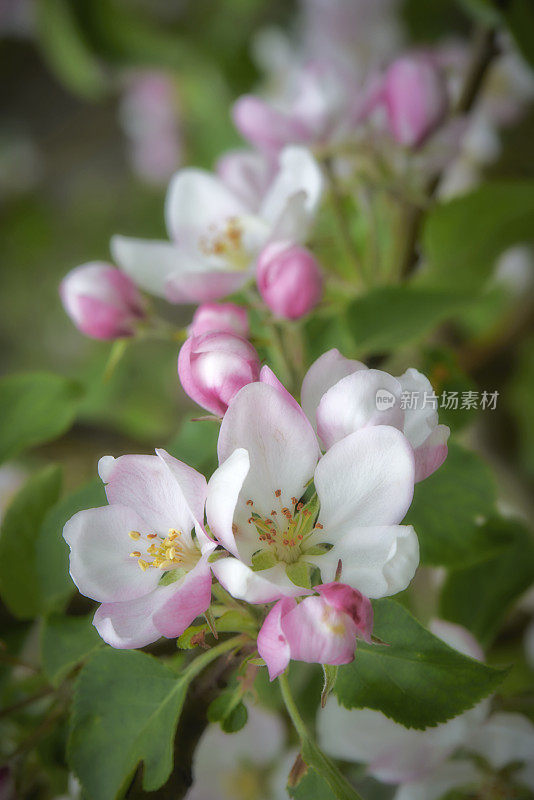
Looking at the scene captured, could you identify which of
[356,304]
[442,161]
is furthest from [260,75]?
[356,304]

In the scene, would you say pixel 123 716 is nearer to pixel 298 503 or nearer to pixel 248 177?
pixel 298 503

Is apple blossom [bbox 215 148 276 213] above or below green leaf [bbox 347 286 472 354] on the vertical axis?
above

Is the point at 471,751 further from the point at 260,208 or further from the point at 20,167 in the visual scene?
the point at 20,167

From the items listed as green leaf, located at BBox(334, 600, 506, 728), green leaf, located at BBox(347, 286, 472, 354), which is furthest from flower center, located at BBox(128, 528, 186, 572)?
green leaf, located at BBox(347, 286, 472, 354)

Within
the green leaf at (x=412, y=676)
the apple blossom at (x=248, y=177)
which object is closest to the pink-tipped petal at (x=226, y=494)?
the green leaf at (x=412, y=676)

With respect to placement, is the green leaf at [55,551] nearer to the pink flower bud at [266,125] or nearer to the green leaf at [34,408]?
the green leaf at [34,408]

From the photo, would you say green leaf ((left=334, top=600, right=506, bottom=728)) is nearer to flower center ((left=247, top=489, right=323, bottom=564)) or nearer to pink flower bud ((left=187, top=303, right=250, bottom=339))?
flower center ((left=247, top=489, right=323, bottom=564))

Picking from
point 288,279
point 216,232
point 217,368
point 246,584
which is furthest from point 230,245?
point 246,584
